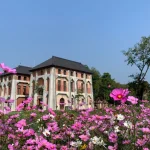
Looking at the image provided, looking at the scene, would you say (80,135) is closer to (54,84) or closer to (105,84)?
(54,84)

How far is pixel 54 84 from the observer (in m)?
43.2

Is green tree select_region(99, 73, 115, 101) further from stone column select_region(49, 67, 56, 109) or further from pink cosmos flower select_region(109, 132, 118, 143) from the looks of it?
pink cosmos flower select_region(109, 132, 118, 143)

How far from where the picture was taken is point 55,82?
4362 cm

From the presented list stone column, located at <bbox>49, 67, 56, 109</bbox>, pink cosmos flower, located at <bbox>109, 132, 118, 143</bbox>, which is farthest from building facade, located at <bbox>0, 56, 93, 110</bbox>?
pink cosmos flower, located at <bbox>109, 132, 118, 143</bbox>

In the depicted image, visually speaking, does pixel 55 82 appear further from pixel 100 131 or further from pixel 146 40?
pixel 100 131

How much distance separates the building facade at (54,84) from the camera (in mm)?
43281

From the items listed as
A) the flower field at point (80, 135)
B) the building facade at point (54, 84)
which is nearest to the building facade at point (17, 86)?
the building facade at point (54, 84)

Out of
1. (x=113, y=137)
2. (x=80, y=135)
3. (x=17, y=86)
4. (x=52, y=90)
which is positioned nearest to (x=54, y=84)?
(x=52, y=90)

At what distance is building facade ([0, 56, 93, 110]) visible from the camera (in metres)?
43.3

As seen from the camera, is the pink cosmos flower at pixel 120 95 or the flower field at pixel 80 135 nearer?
the pink cosmos flower at pixel 120 95

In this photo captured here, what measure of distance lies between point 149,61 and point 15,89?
2711 cm

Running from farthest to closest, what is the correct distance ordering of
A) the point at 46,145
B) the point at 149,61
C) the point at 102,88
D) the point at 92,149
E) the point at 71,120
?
1. the point at 102,88
2. the point at 149,61
3. the point at 71,120
4. the point at 92,149
5. the point at 46,145

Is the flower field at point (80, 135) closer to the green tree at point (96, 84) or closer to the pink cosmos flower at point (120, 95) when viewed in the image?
the pink cosmos flower at point (120, 95)

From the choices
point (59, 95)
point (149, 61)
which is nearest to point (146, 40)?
point (149, 61)
